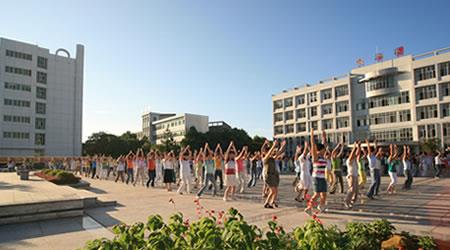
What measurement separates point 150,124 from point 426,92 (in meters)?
87.2

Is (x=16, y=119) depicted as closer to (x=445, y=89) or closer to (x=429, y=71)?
(x=429, y=71)

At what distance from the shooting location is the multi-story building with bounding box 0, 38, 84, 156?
2450 inches

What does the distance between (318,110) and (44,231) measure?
6050 cm

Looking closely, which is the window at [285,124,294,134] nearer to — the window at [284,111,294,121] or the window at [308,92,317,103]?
the window at [284,111,294,121]

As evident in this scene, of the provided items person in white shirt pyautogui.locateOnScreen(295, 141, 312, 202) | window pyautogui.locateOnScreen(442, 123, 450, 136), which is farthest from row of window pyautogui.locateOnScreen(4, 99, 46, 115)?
window pyautogui.locateOnScreen(442, 123, 450, 136)

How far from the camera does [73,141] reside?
71.3 m

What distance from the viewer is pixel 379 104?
53906mm

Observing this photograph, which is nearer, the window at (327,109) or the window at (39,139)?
the window at (327,109)

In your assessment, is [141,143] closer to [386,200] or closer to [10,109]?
[10,109]

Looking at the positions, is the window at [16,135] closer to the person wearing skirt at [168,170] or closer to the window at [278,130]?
the window at [278,130]

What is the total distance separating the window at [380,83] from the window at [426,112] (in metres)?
6.04

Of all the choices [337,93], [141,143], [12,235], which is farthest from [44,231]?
[141,143]

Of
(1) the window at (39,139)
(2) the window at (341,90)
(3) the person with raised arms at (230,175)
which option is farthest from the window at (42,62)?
(3) the person with raised arms at (230,175)

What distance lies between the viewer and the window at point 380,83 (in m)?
51.7
